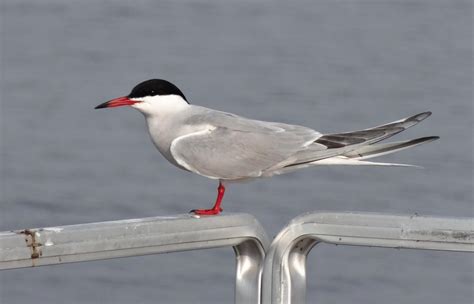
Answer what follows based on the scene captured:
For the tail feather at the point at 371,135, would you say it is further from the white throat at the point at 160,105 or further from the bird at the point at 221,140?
the white throat at the point at 160,105

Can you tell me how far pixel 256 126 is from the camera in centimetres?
400

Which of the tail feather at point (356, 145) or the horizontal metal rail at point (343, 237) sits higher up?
the tail feather at point (356, 145)

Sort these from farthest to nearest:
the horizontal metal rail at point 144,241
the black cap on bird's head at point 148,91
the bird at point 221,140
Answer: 1. the black cap on bird's head at point 148,91
2. the bird at point 221,140
3. the horizontal metal rail at point 144,241

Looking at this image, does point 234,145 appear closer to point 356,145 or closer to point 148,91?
point 148,91

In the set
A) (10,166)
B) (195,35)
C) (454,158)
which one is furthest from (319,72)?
(10,166)

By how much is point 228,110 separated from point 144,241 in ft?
22.7

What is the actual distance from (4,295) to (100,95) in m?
2.95

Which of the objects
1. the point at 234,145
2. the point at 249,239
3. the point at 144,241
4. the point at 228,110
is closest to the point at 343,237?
the point at 249,239

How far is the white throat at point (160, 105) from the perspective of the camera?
12.9ft

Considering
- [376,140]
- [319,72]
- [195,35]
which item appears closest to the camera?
[376,140]

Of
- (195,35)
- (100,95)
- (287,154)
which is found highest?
(195,35)

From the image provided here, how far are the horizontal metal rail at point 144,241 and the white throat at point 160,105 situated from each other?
1728 millimetres

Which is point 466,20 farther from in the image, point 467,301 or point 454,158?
point 467,301

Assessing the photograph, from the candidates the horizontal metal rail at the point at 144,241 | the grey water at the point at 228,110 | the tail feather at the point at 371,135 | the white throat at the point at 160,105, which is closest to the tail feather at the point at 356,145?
the tail feather at the point at 371,135
